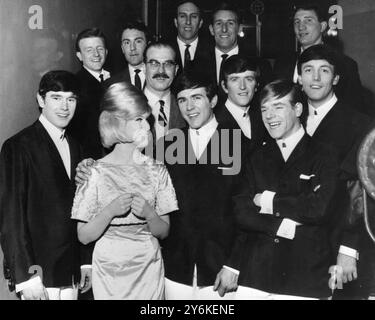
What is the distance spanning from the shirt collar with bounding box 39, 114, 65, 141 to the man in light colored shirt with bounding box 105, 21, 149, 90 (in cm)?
43

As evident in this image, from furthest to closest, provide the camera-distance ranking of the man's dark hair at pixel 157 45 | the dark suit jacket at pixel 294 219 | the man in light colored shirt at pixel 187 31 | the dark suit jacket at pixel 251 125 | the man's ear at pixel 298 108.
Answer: the man in light colored shirt at pixel 187 31, the man's dark hair at pixel 157 45, the dark suit jacket at pixel 251 125, the man's ear at pixel 298 108, the dark suit jacket at pixel 294 219

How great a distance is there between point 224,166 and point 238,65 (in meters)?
0.48

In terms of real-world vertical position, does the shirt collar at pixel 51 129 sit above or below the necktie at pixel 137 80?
below

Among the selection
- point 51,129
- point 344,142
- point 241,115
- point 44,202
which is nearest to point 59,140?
point 51,129

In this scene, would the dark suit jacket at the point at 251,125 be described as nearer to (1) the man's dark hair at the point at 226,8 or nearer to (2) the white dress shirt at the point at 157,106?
(2) the white dress shirt at the point at 157,106

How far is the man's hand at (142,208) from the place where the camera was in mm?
2389

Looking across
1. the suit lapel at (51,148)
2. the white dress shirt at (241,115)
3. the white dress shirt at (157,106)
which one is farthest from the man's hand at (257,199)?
the suit lapel at (51,148)

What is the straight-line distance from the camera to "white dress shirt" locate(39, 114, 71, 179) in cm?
244

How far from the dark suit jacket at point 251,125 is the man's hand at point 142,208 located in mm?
493

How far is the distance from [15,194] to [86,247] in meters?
0.38

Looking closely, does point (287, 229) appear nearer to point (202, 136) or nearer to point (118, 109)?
point (202, 136)

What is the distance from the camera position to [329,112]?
2527mm

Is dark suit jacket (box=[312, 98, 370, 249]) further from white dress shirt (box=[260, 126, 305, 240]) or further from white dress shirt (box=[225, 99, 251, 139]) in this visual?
white dress shirt (box=[225, 99, 251, 139])
